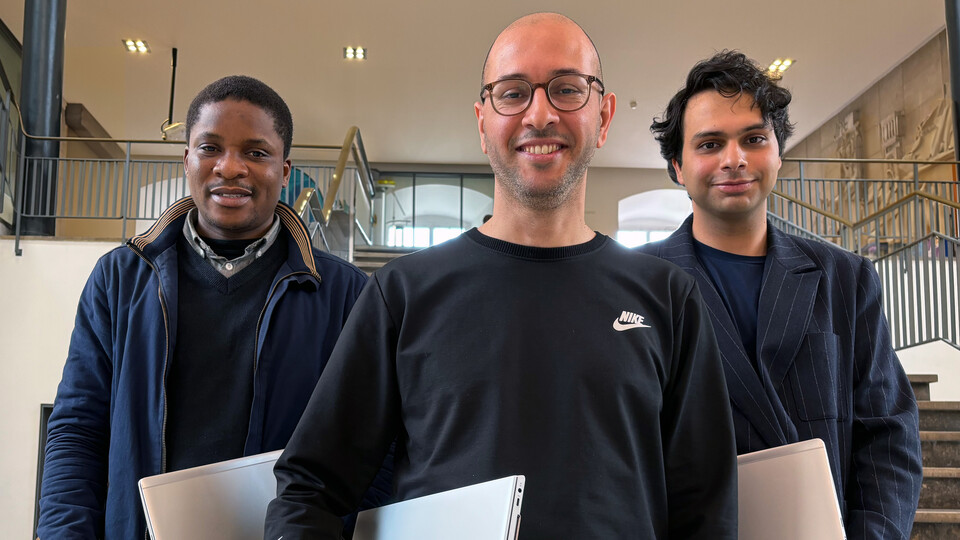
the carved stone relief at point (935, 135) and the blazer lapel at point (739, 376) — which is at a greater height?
the carved stone relief at point (935, 135)

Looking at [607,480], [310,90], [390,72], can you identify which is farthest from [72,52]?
[607,480]

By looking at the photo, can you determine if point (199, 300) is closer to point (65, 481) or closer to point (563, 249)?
point (65, 481)

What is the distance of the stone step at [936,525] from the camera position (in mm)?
4113

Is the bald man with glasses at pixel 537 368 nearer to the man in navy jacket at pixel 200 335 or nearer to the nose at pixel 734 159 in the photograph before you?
the man in navy jacket at pixel 200 335

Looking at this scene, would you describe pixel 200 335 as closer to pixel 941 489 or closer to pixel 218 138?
pixel 218 138

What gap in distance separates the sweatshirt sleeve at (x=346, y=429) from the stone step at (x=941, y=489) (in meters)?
4.24

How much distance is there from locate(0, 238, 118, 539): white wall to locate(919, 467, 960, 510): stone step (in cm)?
632

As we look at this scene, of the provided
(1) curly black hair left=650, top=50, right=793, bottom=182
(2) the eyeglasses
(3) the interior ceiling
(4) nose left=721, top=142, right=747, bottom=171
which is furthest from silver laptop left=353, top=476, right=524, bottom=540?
(3) the interior ceiling

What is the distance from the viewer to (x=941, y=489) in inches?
177

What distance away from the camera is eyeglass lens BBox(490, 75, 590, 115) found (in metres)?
1.35

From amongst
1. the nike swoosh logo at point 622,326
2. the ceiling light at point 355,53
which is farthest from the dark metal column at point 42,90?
the nike swoosh logo at point 622,326

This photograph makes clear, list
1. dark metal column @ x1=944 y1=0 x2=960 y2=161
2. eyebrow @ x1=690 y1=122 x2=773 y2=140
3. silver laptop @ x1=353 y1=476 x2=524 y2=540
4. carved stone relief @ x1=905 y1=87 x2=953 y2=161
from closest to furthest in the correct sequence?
1. silver laptop @ x1=353 y1=476 x2=524 y2=540
2. eyebrow @ x1=690 y1=122 x2=773 y2=140
3. dark metal column @ x1=944 y1=0 x2=960 y2=161
4. carved stone relief @ x1=905 y1=87 x2=953 y2=161

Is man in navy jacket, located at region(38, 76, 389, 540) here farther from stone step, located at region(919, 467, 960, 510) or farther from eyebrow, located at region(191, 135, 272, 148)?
stone step, located at region(919, 467, 960, 510)

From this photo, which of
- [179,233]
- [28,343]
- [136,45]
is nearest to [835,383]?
[179,233]
